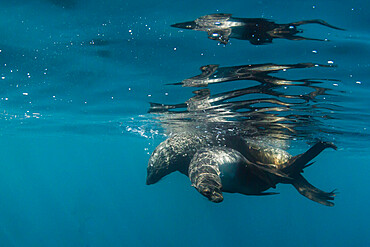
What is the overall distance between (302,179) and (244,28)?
526 cm

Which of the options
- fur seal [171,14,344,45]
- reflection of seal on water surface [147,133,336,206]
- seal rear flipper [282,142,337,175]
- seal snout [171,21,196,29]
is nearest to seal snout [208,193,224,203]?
reflection of seal on water surface [147,133,336,206]

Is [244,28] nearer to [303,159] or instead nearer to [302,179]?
[303,159]

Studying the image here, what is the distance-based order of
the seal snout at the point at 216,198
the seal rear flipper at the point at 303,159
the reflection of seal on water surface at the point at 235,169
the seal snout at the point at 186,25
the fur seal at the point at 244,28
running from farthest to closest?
the seal rear flipper at the point at 303,159, the reflection of seal on water surface at the point at 235,169, the seal snout at the point at 186,25, the fur seal at the point at 244,28, the seal snout at the point at 216,198

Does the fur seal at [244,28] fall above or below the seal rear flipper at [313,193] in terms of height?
above

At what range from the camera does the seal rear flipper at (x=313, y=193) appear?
8016mm

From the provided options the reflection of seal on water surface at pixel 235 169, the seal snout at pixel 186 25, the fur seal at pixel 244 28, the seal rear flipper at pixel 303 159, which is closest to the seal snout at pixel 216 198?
the reflection of seal on water surface at pixel 235 169

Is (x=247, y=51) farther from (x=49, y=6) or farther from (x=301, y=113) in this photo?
(x=301, y=113)

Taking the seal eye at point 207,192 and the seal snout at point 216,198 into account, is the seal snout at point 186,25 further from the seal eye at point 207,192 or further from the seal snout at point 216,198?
the seal snout at point 216,198

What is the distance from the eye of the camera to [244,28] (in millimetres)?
6398

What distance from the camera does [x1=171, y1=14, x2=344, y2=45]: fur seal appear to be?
6039 mm

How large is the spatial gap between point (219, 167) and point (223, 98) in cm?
424

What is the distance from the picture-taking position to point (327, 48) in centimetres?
716

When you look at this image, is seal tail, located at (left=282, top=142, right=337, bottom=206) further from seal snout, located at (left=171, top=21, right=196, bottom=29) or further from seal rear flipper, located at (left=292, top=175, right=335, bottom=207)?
seal snout, located at (left=171, top=21, right=196, bottom=29)

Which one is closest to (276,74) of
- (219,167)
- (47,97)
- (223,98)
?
(223,98)
